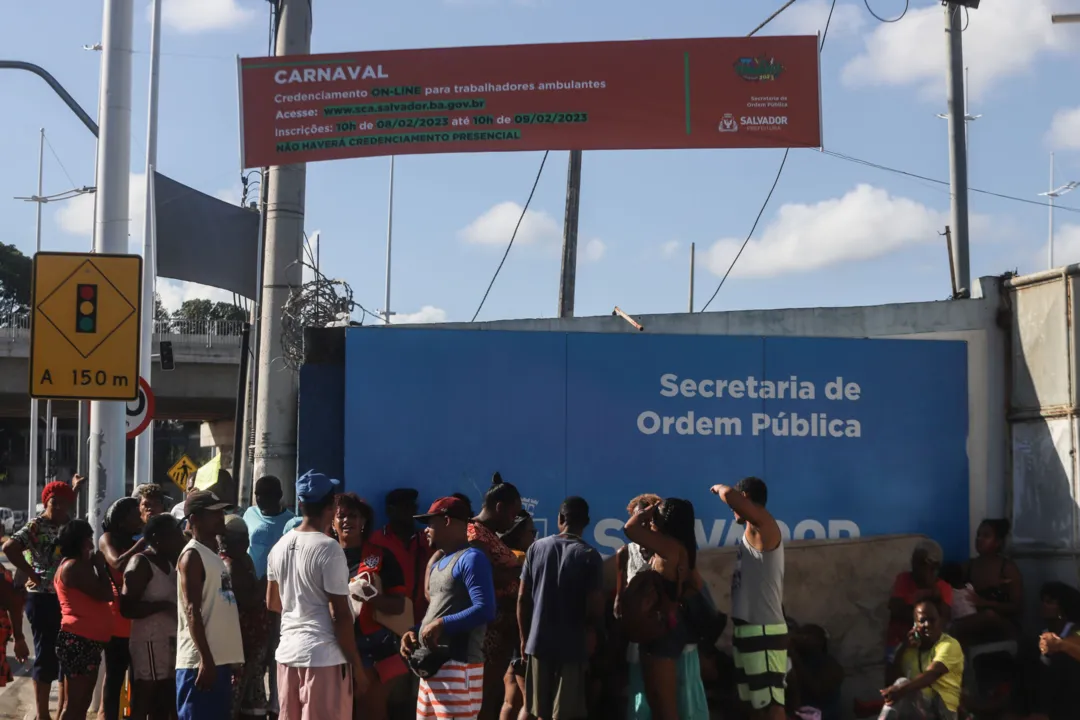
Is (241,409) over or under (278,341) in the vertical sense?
under

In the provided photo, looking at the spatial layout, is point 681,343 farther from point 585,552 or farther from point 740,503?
point 585,552

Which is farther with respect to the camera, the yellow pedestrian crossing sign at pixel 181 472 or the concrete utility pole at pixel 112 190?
the yellow pedestrian crossing sign at pixel 181 472

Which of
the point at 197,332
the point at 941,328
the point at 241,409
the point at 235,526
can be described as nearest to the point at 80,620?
the point at 235,526

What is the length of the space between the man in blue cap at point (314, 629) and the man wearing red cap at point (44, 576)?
Answer: 3.56 metres

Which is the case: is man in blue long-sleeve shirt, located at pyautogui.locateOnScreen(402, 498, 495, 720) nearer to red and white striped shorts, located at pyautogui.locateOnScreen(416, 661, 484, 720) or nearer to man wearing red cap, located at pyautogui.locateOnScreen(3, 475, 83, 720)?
red and white striped shorts, located at pyautogui.locateOnScreen(416, 661, 484, 720)

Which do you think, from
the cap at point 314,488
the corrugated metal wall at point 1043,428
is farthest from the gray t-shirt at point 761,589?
the corrugated metal wall at point 1043,428

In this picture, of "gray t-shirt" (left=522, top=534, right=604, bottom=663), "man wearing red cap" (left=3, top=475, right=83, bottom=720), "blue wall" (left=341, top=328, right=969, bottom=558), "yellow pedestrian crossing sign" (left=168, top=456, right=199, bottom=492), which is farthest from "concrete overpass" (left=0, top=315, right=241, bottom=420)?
"gray t-shirt" (left=522, top=534, right=604, bottom=663)

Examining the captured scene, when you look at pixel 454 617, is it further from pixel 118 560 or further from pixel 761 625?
pixel 118 560

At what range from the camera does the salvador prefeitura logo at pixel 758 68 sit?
1302 centimetres

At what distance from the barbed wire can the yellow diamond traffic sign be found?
204cm

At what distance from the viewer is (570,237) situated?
15758 millimetres

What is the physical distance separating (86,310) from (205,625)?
2.46 metres

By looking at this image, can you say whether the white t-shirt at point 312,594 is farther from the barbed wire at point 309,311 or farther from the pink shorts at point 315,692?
the barbed wire at point 309,311

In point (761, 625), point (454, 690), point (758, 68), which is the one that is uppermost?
point (758, 68)
